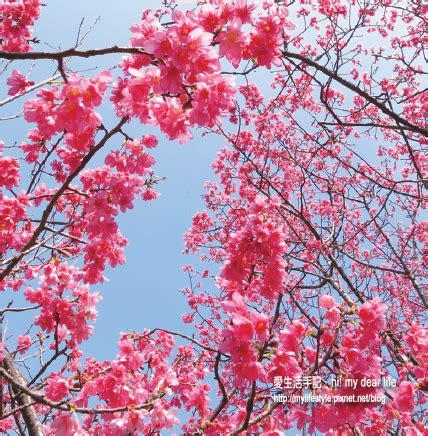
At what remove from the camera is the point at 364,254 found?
11047 millimetres

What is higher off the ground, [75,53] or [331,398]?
[75,53]

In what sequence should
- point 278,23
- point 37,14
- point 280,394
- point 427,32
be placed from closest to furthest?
1. point 278,23
2. point 280,394
3. point 37,14
4. point 427,32

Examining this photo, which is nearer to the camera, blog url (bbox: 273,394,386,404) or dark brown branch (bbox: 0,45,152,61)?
dark brown branch (bbox: 0,45,152,61)

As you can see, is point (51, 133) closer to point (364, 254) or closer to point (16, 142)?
point (16, 142)

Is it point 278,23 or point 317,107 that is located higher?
point 317,107

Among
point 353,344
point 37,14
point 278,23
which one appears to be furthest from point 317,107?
point 353,344

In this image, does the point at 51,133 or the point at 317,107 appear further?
the point at 317,107

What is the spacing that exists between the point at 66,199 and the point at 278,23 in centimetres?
369

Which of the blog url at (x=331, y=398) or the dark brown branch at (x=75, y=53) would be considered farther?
the blog url at (x=331, y=398)

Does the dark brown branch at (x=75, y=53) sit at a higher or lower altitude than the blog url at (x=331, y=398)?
higher

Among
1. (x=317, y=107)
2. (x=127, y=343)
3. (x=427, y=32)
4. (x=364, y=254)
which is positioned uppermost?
(x=317, y=107)

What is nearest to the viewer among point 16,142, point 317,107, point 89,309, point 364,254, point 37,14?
point 89,309

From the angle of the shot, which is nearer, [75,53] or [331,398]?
[75,53]

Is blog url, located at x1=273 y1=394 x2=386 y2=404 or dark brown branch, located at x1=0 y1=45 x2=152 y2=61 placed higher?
dark brown branch, located at x1=0 y1=45 x2=152 y2=61
